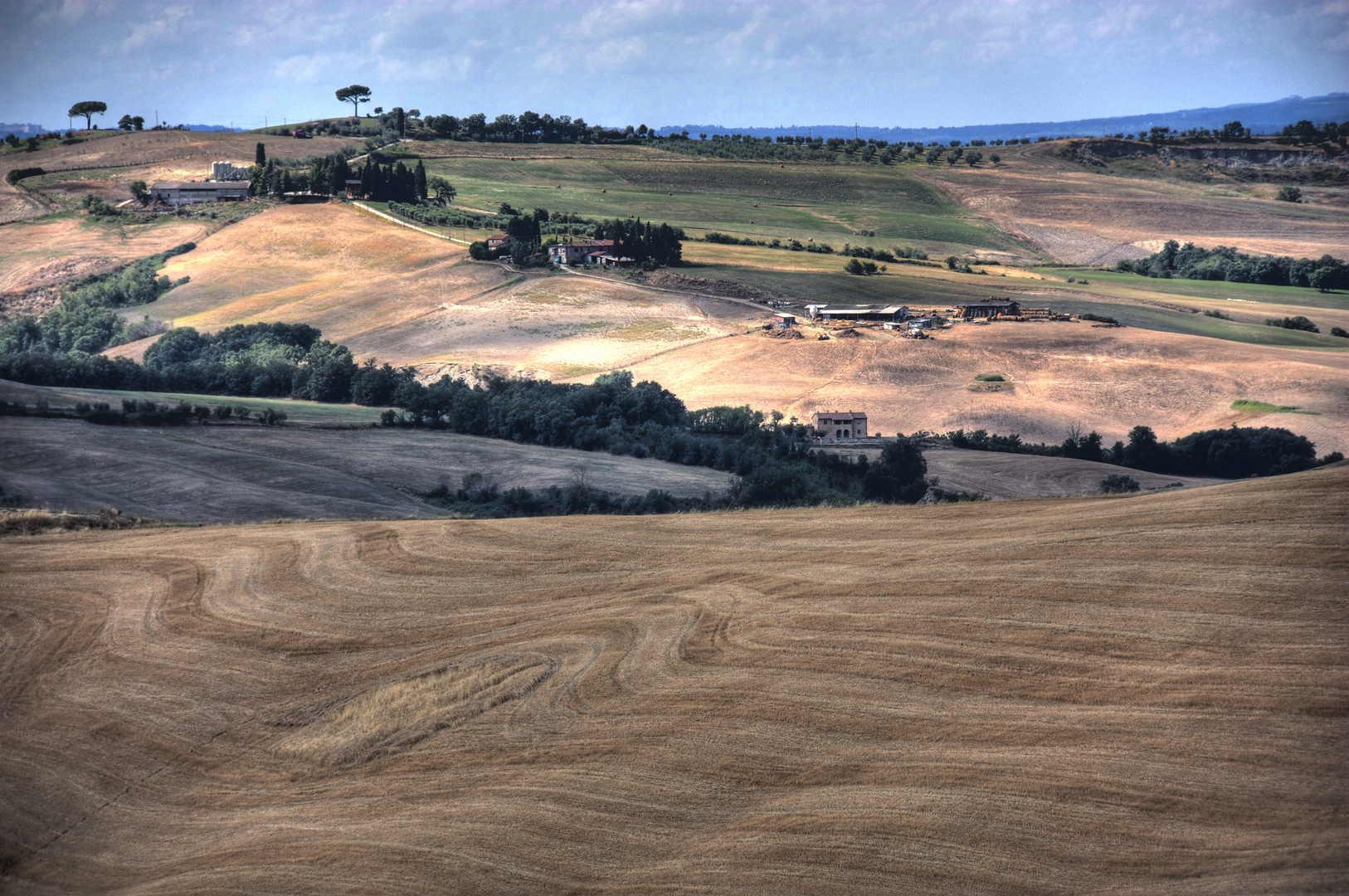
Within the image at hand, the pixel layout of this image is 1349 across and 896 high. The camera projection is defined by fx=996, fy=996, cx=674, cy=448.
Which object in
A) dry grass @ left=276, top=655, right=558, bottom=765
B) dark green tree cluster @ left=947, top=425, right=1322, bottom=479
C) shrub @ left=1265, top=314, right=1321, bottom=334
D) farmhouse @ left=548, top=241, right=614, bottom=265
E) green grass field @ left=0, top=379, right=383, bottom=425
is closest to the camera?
dry grass @ left=276, top=655, right=558, bottom=765

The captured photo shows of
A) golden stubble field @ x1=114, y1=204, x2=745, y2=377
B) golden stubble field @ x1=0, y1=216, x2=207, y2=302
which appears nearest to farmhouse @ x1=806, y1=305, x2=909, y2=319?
golden stubble field @ x1=114, y1=204, x2=745, y2=377

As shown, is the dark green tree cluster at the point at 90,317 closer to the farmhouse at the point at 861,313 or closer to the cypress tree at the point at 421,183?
the cypress tree at the point at 421,183

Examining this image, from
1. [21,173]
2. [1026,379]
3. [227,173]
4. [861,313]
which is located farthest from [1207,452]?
[21,173]

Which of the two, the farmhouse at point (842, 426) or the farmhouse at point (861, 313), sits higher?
the farmhouse at point (861, 313)

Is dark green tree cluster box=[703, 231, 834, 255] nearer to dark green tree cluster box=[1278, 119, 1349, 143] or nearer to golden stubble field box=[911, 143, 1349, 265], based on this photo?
golden stubble field box=[911, 143, 1349, 265]

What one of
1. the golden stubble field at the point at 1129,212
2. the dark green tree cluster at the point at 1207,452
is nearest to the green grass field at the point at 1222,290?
the golden stubble field at the point at 1129,212

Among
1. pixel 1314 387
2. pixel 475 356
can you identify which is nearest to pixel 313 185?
pixel 475 356

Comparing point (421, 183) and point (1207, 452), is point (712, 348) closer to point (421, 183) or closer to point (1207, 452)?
point (1207, 452)

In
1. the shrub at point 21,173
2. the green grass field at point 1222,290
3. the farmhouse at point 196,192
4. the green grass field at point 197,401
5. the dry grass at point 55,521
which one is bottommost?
the dry grass at point 55,521

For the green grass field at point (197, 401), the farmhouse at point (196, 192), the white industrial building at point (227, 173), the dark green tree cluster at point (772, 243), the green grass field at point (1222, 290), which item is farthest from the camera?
the white industrial building at point (227, 173)
